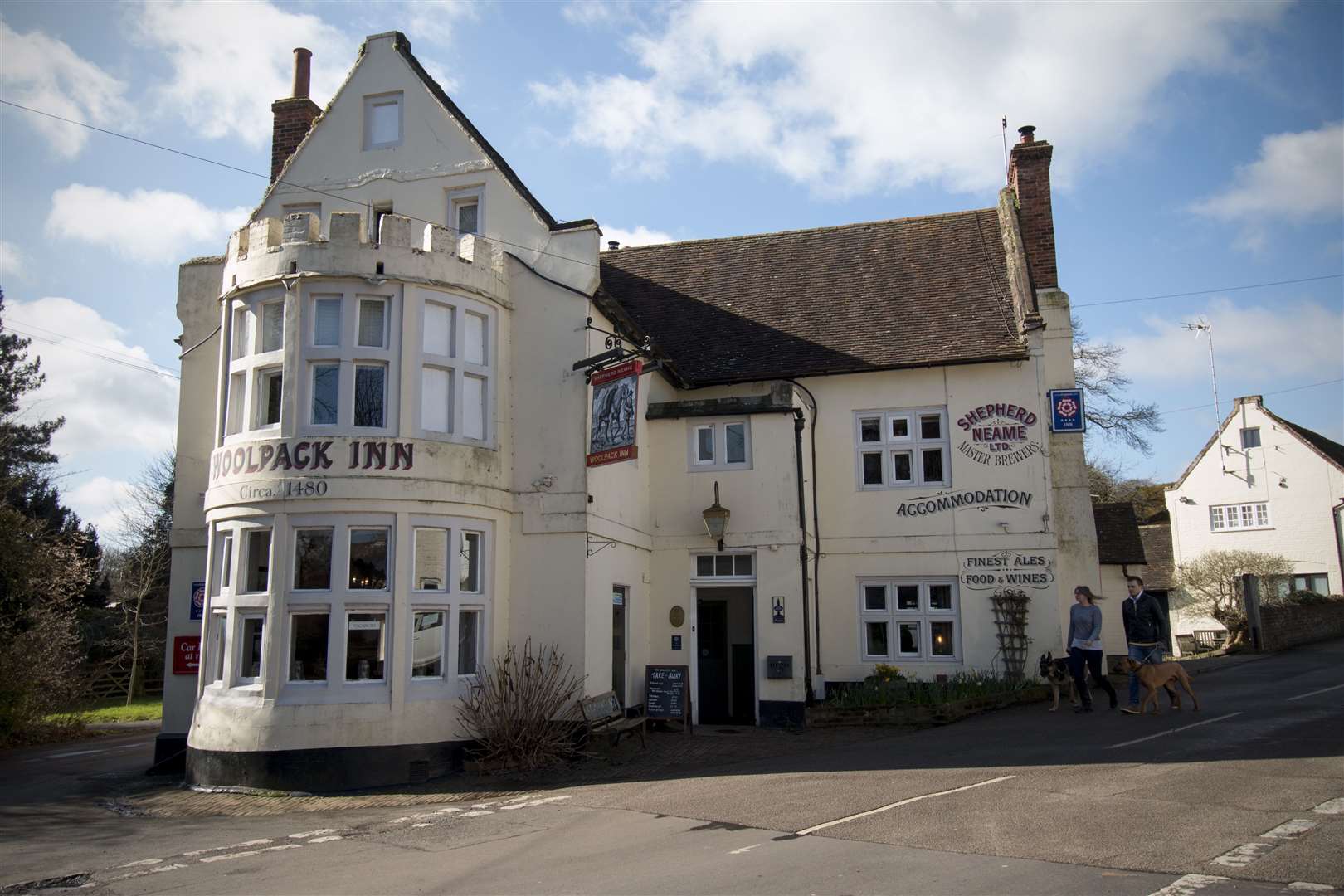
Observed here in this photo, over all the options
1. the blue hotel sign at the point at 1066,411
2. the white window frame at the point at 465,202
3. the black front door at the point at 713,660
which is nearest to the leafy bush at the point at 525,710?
the black front door at the point at 713,660

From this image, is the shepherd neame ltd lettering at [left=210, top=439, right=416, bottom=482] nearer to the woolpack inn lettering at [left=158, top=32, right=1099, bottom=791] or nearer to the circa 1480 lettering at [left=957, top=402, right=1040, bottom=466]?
the woolpack inn lettering at [left=158, top=32, right=1099, bottom=791]

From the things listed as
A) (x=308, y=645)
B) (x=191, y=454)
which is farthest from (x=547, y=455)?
(x=191, y=454)

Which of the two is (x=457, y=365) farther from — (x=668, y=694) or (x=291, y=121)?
(x=291, y=121)

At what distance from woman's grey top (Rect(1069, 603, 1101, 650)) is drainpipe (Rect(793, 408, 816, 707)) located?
4.52m

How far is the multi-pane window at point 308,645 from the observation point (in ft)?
42.1

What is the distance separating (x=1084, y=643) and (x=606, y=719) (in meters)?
7.06

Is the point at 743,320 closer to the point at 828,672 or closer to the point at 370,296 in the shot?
the point at 828,672

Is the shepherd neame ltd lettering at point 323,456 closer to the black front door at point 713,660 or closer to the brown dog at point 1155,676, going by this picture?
the black front door at point 713,660

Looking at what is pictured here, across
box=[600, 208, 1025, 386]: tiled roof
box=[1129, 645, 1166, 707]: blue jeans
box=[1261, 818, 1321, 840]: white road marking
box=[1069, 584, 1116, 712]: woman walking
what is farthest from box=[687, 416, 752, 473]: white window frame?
box=[1261, 818, 1321, 840]: white road marking

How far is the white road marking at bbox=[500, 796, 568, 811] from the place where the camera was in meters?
10.8

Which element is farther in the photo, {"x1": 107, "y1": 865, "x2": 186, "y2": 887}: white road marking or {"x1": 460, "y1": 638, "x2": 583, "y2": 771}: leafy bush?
{"x1": 460, "y1": 638, "x2": 583, "y2": 771}: leafy bush

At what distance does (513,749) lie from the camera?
13.1 metres

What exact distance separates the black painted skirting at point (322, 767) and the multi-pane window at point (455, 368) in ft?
14.0

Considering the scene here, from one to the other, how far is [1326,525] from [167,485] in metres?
43.7
